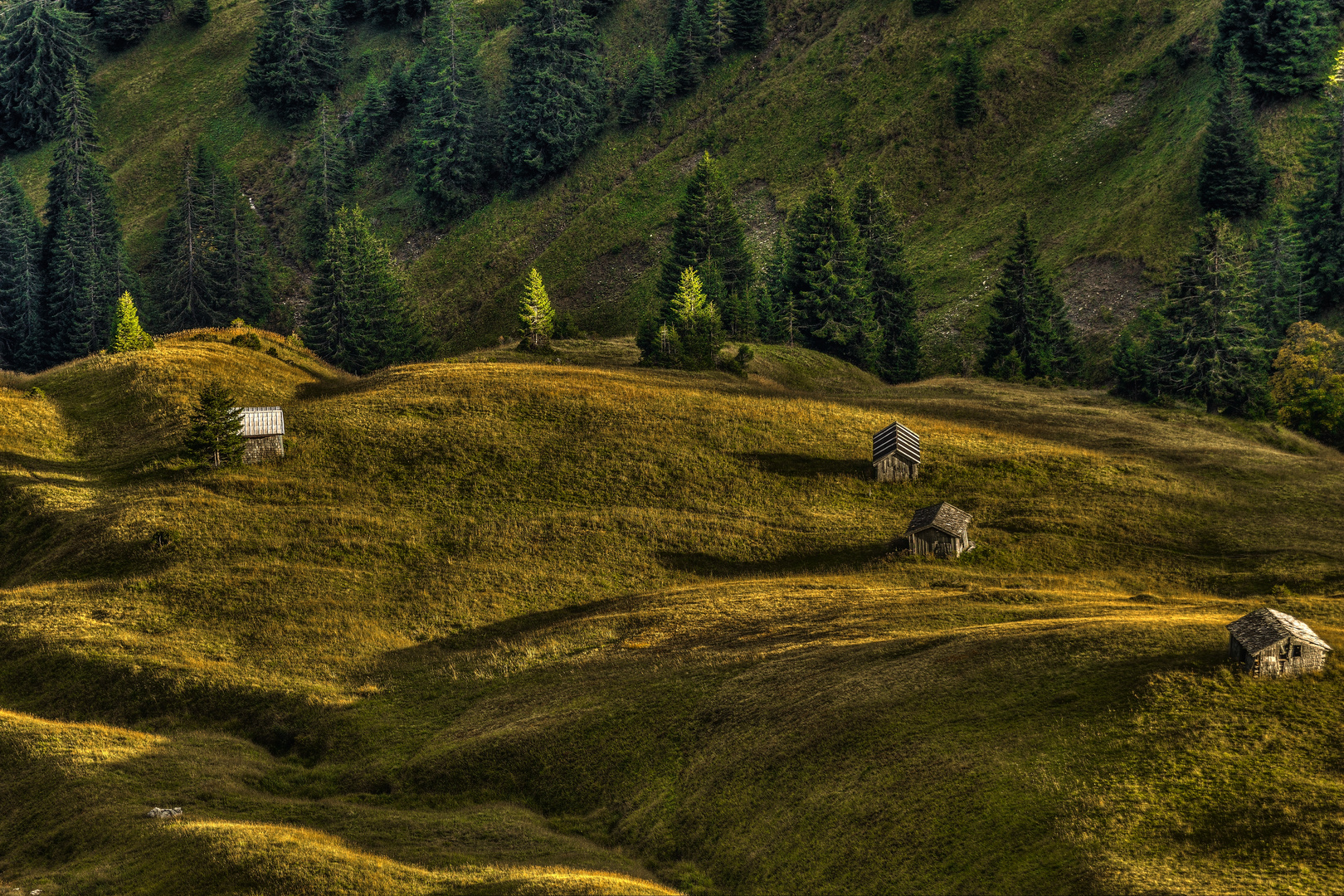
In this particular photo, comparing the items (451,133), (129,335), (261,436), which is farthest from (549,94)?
(261,436)

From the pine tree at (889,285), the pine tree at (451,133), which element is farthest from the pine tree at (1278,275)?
the pine tree at (451,133)

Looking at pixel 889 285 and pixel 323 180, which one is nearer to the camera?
pixel 889 285

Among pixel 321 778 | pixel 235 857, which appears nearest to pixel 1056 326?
pixel 321 778

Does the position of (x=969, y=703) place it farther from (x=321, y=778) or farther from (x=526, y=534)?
(x=526, y=534)

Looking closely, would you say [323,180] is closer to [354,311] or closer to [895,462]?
[354,311]

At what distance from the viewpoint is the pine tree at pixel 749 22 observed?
150 metres

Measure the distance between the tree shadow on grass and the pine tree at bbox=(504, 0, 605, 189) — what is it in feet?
287

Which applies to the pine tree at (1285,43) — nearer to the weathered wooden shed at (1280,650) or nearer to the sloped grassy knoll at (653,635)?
the sloped grassy knoll at (653,635)

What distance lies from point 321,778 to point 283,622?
13.8 m

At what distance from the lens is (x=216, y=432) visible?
6153cm

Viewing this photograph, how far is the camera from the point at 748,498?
61719 mm

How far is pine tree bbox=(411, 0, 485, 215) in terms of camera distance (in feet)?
463

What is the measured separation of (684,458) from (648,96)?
307 feet

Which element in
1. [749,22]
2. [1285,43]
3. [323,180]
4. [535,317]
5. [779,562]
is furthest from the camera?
[749,22]
